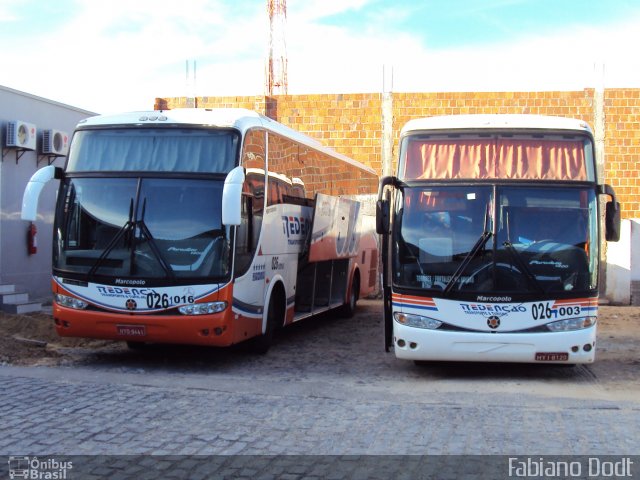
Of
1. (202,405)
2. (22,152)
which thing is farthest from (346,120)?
(202,405)

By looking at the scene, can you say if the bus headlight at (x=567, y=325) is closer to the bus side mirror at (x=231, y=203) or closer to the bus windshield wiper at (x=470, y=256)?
the bus windshield wiper at (x=470, y=256)

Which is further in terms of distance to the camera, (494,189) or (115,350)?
(115,350)

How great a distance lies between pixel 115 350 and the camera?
1202cm

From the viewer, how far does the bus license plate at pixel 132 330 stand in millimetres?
9867

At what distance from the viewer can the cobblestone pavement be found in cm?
645

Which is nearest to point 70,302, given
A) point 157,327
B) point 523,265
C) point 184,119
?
point 157,327

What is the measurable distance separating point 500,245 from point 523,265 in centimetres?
37

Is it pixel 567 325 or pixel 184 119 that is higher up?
pixel 184 119

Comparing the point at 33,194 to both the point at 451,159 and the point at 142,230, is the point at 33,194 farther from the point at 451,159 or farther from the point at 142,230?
the point at 451,159

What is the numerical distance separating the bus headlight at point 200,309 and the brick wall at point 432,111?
11136 mm

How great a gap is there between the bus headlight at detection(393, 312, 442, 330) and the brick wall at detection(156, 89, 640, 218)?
1082cm

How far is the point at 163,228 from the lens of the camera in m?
9.85

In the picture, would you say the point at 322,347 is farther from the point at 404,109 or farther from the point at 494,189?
→ the point at 404,109

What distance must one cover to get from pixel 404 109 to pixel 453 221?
10.9m
